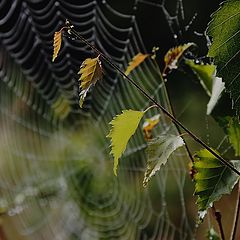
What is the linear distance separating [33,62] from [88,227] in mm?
1241

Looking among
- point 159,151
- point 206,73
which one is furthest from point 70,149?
point 159,151

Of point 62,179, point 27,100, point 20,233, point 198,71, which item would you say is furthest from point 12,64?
point 198,71

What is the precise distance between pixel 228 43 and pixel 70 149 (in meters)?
2.51

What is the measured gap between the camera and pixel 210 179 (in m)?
0.65

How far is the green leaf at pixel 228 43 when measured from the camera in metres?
0.58

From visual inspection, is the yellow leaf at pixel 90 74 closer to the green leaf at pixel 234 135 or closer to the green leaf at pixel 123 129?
the green leaf at pixel 123 129

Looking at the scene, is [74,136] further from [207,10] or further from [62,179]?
[207,10]

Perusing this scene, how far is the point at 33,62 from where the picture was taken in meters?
3.75

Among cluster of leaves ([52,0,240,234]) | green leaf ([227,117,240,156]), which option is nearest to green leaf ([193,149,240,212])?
cluster of leaves ([52,0,240,234])

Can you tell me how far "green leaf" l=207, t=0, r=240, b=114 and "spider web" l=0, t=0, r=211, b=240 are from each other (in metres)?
1.67

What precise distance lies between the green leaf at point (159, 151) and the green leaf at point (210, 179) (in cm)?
2

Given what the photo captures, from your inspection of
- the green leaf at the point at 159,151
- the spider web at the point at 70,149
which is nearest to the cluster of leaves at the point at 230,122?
the green leaf at the point at 159,151

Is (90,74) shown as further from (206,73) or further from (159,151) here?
(206,73)

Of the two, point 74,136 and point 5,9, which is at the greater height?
point 5,9
